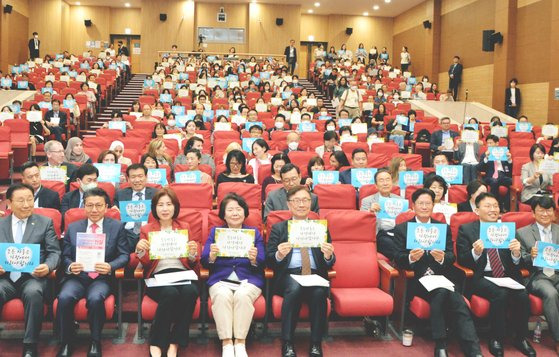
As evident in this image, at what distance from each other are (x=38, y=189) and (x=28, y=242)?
1.06 meters

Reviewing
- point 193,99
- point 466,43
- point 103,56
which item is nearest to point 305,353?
point 193,99

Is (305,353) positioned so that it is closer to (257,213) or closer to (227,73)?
(257,213)

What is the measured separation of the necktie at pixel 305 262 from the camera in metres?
3.52

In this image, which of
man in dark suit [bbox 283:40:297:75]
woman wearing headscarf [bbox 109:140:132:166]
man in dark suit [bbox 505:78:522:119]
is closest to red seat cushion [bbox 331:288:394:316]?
woman wearing headscarf [bbox 109:140:132:166]

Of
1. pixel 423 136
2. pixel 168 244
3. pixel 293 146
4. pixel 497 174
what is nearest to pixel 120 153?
pixel 293 146

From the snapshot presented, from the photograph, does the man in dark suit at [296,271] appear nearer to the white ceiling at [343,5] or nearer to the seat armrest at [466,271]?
the seat armrest at [466,271]

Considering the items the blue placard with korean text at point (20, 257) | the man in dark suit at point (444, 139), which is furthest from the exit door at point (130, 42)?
the blue placard with korean text at point (20, 257)

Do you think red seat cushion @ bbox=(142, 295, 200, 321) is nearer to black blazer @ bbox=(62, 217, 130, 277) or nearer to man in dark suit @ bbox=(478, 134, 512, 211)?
black blazer @ bbox=(62, 217, 130, 277)

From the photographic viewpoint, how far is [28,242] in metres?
3.37

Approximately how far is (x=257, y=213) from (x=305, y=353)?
1.00 metres

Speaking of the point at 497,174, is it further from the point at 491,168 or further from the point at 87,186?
the point at 87,186

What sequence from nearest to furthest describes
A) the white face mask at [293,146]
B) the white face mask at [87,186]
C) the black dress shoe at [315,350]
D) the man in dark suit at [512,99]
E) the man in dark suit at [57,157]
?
1. the black dress shoe at [315,350]
2. the white face mask at [87,186]
3. the man in dark suit at [57,157]
4. the white face mask at [293,146]
5. the man in dark suit at [512,99]

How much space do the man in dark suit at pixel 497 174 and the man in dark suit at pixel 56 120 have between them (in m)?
6.71

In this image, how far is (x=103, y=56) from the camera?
17781 millimetres
